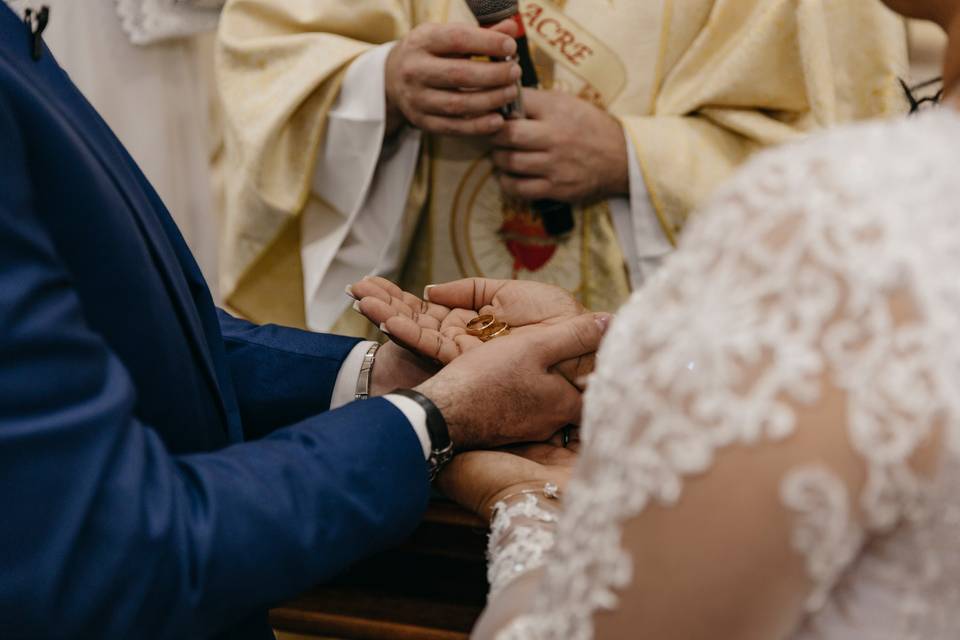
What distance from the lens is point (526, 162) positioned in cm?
222

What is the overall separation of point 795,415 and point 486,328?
92 cm

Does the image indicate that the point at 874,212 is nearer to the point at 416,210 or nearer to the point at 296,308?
the point at 416,210

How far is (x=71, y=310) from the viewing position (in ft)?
3.54

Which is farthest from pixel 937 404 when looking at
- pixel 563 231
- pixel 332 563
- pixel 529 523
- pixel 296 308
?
pixel 296 308

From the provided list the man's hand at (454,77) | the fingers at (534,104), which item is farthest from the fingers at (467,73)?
the fingers at (534,104)

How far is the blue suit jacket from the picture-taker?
105 cm

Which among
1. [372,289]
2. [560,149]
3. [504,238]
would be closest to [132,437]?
[372,289]

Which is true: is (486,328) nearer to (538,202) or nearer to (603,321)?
(603,321)

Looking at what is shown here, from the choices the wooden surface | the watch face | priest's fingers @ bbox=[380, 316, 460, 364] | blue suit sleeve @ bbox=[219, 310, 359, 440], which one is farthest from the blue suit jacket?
the watch face

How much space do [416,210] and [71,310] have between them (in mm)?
1425

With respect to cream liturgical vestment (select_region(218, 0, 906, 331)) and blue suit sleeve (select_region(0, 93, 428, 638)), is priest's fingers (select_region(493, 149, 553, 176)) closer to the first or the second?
cream liturgical vestment (select_region(218, 0, 906, 331))

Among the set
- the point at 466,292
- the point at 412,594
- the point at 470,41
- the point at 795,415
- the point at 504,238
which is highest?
the point at 795,415

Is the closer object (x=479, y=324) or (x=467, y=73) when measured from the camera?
(x=479, y=324)

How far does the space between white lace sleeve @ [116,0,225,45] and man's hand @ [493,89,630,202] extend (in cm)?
113
